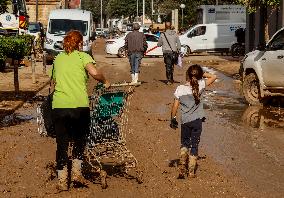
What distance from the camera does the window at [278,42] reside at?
1565 centimetres

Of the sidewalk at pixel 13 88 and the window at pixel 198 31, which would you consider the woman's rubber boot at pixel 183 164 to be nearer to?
the sidewalk at pixel 13 88

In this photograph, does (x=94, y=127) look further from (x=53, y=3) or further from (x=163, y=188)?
(x=53, y=3)

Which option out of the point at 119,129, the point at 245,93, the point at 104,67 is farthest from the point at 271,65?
the point at 104,67

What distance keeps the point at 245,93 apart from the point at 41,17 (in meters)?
68.0

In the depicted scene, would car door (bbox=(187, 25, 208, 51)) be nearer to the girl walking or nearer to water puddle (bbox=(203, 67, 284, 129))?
water puddle (bbox=(203, 67, 284, 129))

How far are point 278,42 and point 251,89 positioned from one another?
5.10ft

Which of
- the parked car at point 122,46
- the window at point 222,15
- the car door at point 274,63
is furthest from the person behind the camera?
the window at point 222,15

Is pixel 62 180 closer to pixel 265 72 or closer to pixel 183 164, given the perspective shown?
pixel 183 164

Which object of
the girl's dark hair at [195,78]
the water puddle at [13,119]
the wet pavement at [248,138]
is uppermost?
the girl's dark hair at [195,78]

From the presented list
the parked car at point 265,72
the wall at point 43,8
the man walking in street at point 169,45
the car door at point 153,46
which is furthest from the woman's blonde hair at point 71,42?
the wall at point 43,8

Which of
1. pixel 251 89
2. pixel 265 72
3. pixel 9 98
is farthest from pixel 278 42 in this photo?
pixel 9 98

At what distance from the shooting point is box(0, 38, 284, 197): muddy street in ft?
25.3

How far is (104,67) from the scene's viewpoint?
31.3 m

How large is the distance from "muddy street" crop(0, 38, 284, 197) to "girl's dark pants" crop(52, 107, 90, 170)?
40 centimetres
